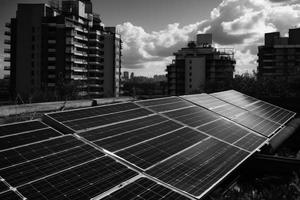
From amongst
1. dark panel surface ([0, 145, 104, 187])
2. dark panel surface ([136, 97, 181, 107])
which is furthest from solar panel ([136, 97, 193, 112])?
dark panel surface ([0, 145, 104, 187])

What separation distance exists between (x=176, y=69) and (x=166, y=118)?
4146 inches

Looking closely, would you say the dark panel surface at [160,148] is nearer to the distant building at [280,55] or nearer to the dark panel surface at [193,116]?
the dark panel surface at [193,116]

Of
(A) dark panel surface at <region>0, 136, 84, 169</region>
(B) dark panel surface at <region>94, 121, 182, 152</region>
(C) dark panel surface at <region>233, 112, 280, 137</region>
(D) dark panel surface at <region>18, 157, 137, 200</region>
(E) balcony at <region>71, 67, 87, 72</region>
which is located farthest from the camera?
(E) balcony at <region>71, 67, 87, 72</region>

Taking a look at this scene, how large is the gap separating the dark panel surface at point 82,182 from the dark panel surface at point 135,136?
129 centimetres

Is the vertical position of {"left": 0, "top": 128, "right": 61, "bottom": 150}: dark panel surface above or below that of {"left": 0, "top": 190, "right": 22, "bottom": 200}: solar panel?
above

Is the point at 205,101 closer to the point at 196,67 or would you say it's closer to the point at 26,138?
the point at 26,138

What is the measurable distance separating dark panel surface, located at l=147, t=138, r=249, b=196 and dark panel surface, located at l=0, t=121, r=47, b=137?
16.7 ft

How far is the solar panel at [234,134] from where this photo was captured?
1526 centimetres

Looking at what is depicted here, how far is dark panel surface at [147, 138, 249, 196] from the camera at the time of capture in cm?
976

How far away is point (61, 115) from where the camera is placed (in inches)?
527

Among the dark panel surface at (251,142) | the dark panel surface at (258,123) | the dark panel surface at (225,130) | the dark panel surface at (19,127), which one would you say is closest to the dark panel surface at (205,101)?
the dark panel surface at (258,123)

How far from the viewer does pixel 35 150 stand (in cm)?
985

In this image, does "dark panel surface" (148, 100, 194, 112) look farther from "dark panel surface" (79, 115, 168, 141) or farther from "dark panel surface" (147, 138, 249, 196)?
"dark panel surface" (147, 138, 249, 196)

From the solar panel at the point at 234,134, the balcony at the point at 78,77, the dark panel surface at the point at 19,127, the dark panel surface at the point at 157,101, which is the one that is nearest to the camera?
the dark panel surface at the point at 19,127
